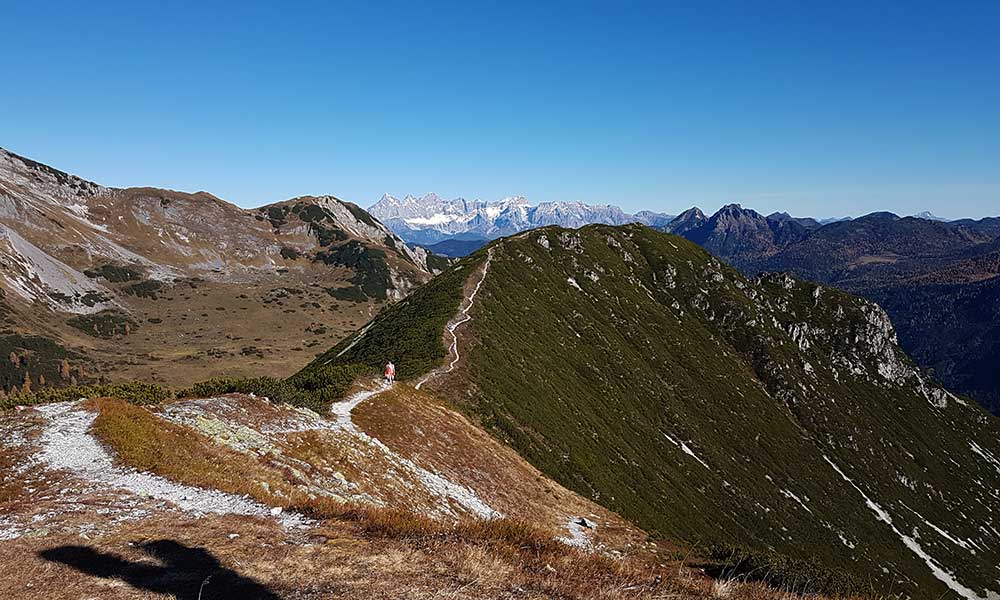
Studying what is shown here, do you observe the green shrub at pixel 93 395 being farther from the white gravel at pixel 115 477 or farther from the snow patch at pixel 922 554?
the snow patch at pixel 922 554

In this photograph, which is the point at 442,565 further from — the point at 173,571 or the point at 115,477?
the point at 115,477

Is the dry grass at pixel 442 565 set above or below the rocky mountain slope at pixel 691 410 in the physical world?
above

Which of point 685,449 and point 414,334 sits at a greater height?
point 414,334

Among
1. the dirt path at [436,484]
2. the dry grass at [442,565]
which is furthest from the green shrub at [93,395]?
the dry grass at [442,565]

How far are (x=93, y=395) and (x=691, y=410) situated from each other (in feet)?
376

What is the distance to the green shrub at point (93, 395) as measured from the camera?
27.5 m

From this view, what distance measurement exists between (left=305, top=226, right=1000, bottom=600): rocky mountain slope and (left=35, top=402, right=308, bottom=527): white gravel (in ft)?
59.0

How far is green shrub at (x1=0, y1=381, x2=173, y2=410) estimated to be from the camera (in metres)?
27.5

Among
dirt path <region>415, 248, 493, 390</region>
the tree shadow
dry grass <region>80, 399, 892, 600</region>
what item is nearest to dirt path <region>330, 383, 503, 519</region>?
dry grass <region>80, 399, 892, 600</region>

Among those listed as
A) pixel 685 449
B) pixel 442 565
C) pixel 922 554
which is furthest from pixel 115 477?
pixel 922 554

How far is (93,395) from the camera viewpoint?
29281mm

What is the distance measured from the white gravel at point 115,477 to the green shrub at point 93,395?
4.86 m

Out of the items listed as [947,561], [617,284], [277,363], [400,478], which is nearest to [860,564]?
[947,561]

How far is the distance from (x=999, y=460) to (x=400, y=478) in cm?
26427
